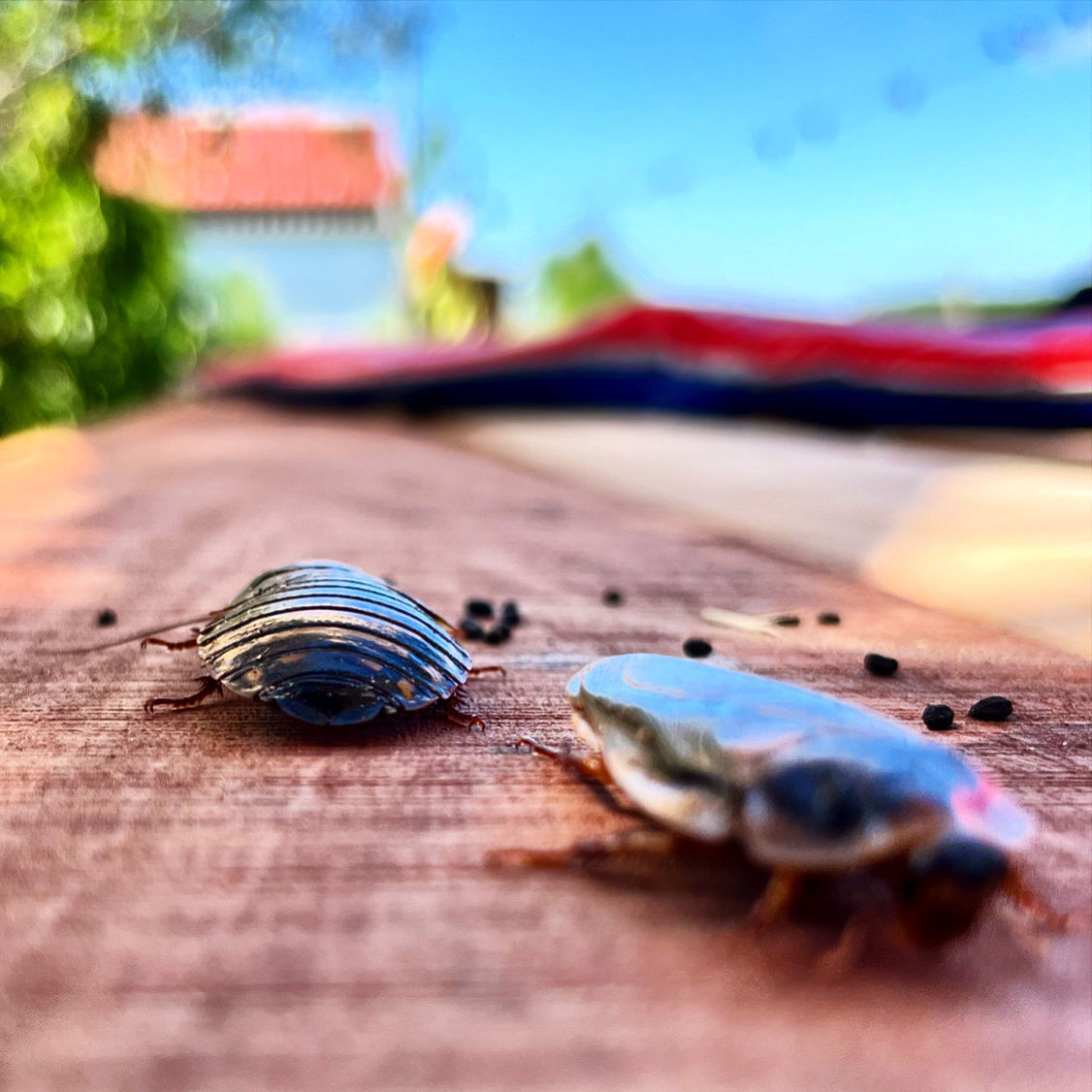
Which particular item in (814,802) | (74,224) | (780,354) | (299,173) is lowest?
(814,802)

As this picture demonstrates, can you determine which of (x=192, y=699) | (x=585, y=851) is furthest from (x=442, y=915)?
(x=192, y=699)

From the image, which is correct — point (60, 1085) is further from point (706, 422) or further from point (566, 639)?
point (706, 422)

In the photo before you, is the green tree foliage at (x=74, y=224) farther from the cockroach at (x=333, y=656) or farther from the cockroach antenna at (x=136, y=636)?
the cockroach at (x=333, y=656)

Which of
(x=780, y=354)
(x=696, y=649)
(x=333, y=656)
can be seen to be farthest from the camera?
(x=780, y=354)

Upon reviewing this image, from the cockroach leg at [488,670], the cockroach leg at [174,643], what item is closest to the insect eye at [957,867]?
the cockroach leg at [488,670]

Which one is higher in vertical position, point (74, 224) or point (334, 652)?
point (74, 224)

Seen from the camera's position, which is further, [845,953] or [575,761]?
[575,761]

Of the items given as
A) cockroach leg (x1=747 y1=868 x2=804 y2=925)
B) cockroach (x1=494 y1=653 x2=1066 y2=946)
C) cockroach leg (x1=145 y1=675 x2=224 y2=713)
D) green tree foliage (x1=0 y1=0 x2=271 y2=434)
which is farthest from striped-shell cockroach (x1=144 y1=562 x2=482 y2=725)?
green tree foliage (x1=0 y1=0 x2=271 y2=434)

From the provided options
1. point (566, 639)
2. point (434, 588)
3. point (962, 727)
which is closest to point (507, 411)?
point (434, 588)

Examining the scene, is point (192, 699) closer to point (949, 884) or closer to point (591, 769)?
point (591, 769)

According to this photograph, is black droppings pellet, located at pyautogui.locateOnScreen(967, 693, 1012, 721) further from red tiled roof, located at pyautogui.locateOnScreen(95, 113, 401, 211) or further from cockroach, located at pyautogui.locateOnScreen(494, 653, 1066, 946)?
red tiled roof, located at pyautogui.locateOnScreen(95, 113, 401, 211)
